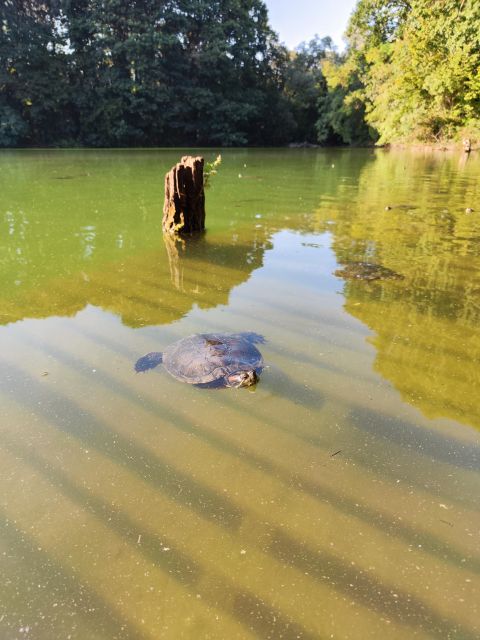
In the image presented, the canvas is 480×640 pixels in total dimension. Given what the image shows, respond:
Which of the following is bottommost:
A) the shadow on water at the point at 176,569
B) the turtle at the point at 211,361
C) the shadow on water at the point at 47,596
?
the shadow on water at the point at 47,596

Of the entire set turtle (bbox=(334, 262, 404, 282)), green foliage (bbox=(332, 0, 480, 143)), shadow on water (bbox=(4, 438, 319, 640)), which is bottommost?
shadow on water (bbox=(4, 438, 319, 640))

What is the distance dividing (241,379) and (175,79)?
36529 millimetres

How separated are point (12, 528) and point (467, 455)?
2.20 m

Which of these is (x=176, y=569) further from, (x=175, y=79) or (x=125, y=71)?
(x=175, y=79)

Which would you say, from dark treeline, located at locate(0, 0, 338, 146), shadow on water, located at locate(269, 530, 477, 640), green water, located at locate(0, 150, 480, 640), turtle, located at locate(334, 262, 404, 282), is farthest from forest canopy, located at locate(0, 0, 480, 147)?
shadow on water, located at locate(269, 530, 477, 640)

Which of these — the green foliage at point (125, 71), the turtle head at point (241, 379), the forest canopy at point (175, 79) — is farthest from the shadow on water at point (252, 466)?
the green foliage at point (125, 71)

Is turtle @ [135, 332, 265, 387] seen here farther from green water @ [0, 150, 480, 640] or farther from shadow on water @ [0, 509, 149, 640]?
shadow on water @ [0, 509, 149, 640]

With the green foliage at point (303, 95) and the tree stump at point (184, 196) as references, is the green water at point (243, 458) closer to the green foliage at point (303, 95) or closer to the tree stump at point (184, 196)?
the tree stump at point (184, 196)

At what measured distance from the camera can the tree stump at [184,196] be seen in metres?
6.39

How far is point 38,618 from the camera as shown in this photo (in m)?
1.49

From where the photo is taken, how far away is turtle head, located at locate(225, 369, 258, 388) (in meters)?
2.80

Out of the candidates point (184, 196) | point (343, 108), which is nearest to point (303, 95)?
point (343, 108)

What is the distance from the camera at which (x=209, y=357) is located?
2.93 meters

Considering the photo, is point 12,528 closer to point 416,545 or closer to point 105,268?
point 416,545
